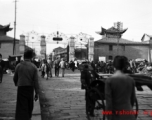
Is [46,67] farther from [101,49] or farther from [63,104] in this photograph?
[101,49]

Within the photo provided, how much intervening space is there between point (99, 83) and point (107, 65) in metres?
18.4

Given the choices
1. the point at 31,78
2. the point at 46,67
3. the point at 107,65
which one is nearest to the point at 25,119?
the point at 31,78

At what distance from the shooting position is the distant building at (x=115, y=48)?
38175 millimetres

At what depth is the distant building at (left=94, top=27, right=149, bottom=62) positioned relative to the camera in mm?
38175

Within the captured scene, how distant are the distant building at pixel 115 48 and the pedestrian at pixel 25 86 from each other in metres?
33.4

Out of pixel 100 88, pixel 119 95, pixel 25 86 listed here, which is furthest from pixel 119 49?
pixel 119 95

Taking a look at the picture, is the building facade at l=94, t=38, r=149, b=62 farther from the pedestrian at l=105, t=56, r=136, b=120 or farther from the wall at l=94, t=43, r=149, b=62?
Answer: the pedestrian at l=105, t=56, r=136, b=120

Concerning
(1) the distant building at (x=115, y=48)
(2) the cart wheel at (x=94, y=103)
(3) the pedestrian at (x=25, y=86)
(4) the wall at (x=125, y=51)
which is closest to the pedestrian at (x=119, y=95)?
(2) the cart wheel at (x=94, y=103)

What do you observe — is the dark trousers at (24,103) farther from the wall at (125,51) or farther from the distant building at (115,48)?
the wall at (125,51)

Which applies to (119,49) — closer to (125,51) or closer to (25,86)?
(125,51)

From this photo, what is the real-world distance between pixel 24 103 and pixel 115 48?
122 ft

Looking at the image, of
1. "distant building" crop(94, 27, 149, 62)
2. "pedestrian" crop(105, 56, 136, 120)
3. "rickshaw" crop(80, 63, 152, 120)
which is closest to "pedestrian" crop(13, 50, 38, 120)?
"rickshaw" crop(80, 63, 152, 120)

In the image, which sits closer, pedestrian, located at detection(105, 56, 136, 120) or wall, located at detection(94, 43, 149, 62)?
Answer: pedestrian, located at detection(105, 56, 136, 120)

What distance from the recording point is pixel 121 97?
105 inches
